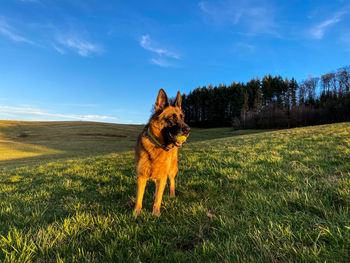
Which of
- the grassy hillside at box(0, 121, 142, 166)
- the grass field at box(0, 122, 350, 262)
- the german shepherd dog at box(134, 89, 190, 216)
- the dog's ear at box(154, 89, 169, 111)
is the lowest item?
the grassy hillside at box(0, 121, 142, 166)

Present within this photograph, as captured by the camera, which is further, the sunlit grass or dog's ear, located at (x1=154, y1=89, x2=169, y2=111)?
the sunlit grass

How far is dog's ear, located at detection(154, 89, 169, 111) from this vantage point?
3.58 metres

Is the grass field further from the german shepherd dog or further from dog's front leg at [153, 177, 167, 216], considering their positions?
the german shepherd dog

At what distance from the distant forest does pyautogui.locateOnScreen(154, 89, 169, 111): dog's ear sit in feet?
221

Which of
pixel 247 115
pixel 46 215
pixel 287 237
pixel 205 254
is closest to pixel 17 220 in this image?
pixel 46 215

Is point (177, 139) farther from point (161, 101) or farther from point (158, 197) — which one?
point (158, 197)

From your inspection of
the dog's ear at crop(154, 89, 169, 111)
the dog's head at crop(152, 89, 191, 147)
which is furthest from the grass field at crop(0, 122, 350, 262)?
the dog's ear at crop(154, 89, 169, 111)

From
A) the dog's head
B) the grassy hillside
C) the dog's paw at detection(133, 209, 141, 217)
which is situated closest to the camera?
the dog's paw at detection(133, 209, 141, 217)

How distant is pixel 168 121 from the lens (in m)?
3.46

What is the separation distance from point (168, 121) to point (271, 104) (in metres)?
80.6

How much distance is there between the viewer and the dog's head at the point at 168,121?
3297 mm

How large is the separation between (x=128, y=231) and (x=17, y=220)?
2.33 metres

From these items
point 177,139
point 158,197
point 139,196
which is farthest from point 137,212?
point 177,139

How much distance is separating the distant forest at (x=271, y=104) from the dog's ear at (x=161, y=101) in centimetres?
6745
